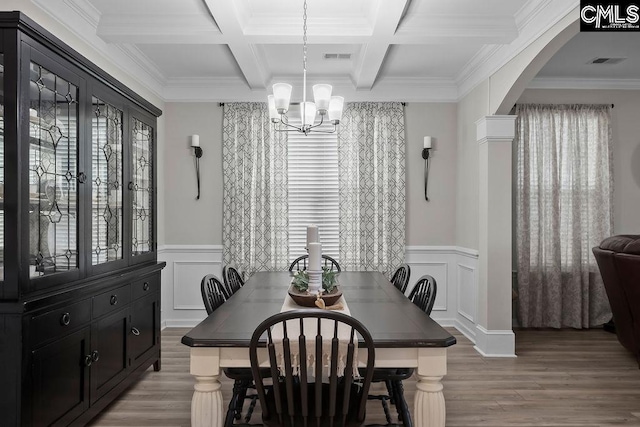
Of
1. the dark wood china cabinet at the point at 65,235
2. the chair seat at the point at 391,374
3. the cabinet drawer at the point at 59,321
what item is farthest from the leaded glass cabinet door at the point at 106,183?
the chair seat at the point at 391,374

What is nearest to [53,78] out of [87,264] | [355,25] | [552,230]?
[87,264]

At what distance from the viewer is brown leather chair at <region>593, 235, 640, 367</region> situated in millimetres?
3451

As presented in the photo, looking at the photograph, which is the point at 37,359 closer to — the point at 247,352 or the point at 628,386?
the point at 247,352

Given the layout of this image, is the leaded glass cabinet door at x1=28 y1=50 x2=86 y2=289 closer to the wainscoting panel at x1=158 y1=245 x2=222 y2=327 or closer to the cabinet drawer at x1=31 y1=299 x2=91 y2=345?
the cabinet drawer at x1=31 y1=299 x2=91 y2=345

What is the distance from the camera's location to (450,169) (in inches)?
200

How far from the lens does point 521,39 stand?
3443 mm

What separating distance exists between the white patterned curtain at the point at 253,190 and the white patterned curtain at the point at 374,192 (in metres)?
0.70

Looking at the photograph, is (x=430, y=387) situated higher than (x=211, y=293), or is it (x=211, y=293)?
(x=211, y=293)

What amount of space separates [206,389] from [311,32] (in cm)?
274

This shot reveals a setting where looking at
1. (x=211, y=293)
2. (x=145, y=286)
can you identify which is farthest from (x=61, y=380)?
(x=145, y=286)

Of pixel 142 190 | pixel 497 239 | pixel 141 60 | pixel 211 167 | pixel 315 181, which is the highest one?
pixel 141 60

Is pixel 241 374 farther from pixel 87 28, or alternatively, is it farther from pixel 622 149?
pixel 622 149

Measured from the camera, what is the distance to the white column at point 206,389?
73.3 inches

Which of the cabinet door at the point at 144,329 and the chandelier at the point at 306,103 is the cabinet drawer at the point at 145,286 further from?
the chandelier at the point at 306,103
